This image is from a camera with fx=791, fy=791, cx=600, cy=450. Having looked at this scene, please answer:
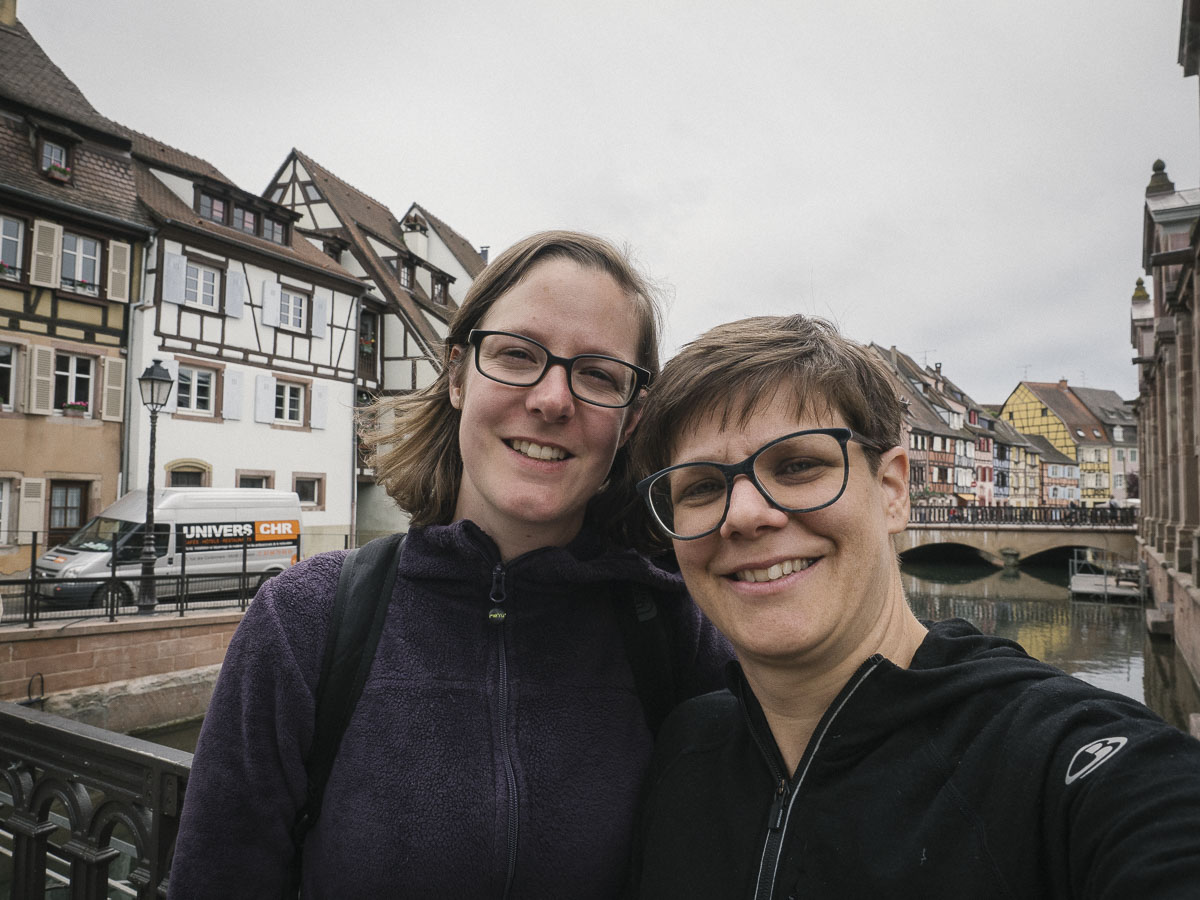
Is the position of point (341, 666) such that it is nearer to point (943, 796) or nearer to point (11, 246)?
point (943, 796)

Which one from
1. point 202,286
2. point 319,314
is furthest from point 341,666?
point 319,314

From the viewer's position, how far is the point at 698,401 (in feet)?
4.50

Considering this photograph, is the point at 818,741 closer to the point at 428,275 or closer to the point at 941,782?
the point at 941,782

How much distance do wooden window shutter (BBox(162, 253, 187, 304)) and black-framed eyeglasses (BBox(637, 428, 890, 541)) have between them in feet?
57.8

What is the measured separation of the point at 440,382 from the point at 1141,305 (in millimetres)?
29438

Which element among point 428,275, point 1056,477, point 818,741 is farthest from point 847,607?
point 1056,477

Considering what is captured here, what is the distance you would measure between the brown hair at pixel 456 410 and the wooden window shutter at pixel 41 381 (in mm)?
15451

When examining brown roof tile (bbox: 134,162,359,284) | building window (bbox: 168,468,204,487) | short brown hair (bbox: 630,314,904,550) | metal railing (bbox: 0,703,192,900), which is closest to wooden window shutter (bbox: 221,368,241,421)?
building window (bbox: 168,468,204,487)

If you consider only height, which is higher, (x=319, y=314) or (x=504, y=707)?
(x=319, y=314)

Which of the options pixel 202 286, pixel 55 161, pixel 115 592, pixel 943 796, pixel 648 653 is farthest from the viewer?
pixel 202 286

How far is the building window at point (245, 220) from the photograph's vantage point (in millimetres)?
18625

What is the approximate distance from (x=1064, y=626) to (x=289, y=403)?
2045cm

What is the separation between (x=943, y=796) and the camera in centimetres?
103

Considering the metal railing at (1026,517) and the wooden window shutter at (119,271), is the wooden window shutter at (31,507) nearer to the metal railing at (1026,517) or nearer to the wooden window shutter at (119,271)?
the wooden window shutter at (119,271)
